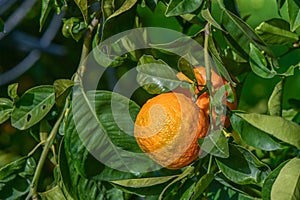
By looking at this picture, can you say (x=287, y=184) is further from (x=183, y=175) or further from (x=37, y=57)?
(x=37, y=57)

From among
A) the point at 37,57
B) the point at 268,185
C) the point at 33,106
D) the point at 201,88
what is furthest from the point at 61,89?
the point at 37,57

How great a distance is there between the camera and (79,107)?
0.88 meters

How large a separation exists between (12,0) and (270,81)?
0.63 m

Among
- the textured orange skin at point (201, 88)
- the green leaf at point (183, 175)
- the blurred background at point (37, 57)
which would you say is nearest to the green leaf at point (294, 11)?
the textured orange skin at point (201, 88)

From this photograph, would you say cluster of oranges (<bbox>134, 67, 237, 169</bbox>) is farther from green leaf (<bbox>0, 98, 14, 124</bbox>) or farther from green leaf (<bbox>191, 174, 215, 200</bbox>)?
green leaf (<bbox>0, 98, 14, 124</bbox>)

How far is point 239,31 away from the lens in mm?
806

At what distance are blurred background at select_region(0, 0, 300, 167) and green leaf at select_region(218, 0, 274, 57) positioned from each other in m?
0.53

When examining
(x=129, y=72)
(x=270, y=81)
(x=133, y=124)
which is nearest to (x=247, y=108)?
(x=270, y=81)

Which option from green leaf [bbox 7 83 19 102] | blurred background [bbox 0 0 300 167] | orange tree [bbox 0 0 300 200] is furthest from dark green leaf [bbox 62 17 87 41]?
blurred background [bbox 0 0 300 167]

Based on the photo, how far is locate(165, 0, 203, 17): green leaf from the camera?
78cm

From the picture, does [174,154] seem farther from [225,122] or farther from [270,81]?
[270,81]

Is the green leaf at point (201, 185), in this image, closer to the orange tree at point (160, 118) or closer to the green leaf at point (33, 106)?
the orange tree at point (160, 118)

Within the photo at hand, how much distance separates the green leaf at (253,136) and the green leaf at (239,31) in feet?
0.35

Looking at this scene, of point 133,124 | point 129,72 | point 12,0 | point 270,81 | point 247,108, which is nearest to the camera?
point 133,124
